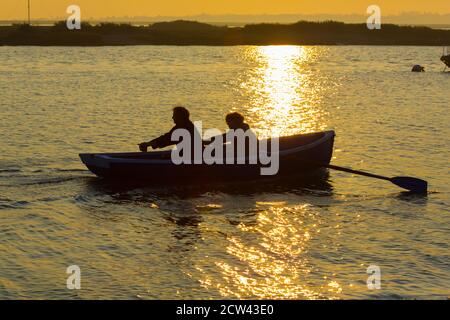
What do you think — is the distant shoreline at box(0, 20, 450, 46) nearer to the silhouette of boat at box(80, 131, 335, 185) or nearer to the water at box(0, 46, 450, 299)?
the water at box(0, 46, 450, 299)

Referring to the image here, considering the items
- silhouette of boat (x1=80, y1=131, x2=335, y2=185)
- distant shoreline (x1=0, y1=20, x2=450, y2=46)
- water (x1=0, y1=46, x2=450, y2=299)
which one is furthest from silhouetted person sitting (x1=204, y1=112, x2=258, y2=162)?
distant shoreline (x1=0, y1=20, x2=450, y2=46)

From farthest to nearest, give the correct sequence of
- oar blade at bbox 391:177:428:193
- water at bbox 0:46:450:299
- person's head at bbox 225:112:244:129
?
oar blade at bbox 391:177:428:193, person's head at bbox 225:112:244:129, water at bbox 0:46:450:299

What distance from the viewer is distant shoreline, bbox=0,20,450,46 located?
383ft

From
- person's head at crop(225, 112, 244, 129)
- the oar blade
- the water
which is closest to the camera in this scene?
the water

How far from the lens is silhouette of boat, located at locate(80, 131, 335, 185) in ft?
61.8

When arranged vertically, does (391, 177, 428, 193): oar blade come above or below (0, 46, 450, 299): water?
above

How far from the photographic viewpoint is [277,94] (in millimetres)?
51719

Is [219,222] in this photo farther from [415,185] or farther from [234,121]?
[415,185]

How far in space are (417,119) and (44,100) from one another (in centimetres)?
2082

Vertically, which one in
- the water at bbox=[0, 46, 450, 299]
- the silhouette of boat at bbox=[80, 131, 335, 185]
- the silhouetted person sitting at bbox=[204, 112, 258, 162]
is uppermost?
the silhouetted person sitting at bbox=[204, 112, 258, 162]

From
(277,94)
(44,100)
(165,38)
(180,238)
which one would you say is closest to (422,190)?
(180,238)

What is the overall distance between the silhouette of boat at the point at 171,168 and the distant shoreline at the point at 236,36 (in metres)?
99.4

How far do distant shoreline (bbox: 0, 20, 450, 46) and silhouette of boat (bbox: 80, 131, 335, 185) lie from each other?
99.4 m

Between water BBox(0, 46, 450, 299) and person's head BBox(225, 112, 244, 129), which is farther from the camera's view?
person's head BBox(225, 112, 244, 129)
